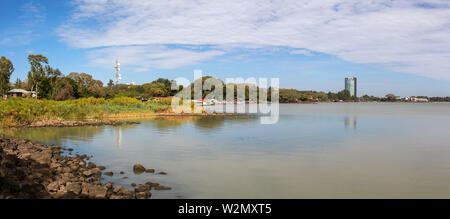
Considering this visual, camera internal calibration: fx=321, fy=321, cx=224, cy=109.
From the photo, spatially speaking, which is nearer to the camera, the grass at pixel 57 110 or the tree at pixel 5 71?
the grass at pixel 57 110

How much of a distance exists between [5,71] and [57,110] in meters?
38.0

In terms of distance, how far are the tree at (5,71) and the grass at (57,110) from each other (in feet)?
88.7

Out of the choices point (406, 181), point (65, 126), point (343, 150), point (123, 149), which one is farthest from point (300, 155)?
point (65, 126)

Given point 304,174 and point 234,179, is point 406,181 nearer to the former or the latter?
point 304,174

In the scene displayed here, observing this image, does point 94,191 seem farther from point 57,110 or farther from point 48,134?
point 57,110

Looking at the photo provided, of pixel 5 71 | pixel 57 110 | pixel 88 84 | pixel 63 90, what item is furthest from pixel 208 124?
pixel 88 84

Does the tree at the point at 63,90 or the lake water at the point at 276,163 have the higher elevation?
the tree at the point at 63,90

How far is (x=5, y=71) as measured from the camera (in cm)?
5731

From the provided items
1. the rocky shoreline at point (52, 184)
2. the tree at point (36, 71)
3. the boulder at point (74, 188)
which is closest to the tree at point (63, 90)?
the tree at point (36, 71)

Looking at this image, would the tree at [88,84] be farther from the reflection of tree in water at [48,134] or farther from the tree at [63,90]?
the reflection of tree in water at [48,134]

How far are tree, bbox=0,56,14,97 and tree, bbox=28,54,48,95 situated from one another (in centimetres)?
388

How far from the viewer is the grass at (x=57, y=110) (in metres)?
24.4

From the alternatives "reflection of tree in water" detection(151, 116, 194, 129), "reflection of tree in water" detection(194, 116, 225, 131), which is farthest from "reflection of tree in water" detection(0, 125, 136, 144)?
"reflection of tree in water" detection(194, 116, 225, 131)
